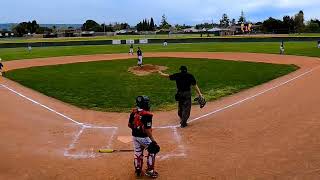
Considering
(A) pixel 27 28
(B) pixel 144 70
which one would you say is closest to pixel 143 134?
(B) pixel 144 70

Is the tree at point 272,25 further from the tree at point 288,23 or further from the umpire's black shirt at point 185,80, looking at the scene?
the umpire's black shirt at point 185,80

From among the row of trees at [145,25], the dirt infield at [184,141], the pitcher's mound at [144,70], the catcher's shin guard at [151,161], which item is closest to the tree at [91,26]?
the row of trees at [145,25]

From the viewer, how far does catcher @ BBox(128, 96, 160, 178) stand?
29.7ft

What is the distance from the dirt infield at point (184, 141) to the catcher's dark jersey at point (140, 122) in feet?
Result: 3.21

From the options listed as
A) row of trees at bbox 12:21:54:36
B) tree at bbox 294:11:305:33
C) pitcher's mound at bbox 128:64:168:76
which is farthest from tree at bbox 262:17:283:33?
pitcher's mound at bbox 128:64:168:76

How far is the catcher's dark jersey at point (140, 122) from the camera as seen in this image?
29.7 ft

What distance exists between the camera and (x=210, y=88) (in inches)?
921

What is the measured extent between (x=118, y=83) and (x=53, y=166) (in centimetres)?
1586

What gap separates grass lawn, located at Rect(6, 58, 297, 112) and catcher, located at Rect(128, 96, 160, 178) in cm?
843

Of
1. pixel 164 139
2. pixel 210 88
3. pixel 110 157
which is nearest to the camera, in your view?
pixel 110 157

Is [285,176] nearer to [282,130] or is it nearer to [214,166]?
[214,166]

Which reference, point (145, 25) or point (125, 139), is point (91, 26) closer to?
point (145, 25)

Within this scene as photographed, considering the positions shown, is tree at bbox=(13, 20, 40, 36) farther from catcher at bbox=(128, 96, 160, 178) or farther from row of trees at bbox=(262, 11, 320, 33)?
catcher at bbox=(128, 96, 160, 178)

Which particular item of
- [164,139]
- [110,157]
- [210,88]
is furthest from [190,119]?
[210,88]
